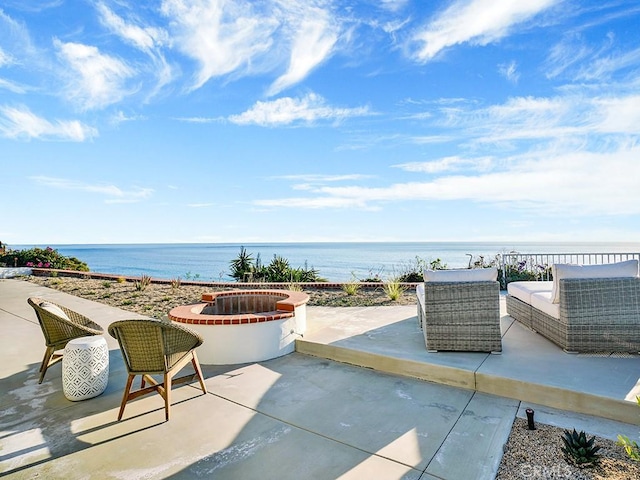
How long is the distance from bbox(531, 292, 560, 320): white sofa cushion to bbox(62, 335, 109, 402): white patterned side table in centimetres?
436

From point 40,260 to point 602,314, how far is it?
17918 millimetres

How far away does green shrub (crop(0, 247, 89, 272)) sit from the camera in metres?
13.9

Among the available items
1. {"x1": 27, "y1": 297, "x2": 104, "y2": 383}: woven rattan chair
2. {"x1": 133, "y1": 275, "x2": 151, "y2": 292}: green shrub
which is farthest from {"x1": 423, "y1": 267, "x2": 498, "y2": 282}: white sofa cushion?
{"x1": 133, "y1": 275, "x2": 151, "y2": 292}: green shrub

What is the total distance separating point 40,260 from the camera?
14062 millimetres

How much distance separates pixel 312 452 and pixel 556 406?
1880mm

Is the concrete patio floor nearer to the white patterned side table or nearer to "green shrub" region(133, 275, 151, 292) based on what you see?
the white patterned side table

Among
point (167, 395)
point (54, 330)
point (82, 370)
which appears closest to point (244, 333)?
point (167, 395)

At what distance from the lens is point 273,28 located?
22.3 feet

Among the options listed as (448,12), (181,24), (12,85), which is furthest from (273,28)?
(12,85)

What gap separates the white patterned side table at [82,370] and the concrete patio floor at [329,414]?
0.28 ft

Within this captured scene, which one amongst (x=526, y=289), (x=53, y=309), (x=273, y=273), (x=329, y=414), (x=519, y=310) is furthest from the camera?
(x=273, y=273)

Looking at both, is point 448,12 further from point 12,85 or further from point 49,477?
point 12,85

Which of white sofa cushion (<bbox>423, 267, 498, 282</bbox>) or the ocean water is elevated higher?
white sofa cushion (<bbox>423, 267, 498, 282</bbox>)

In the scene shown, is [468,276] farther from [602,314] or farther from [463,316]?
[602,314]
